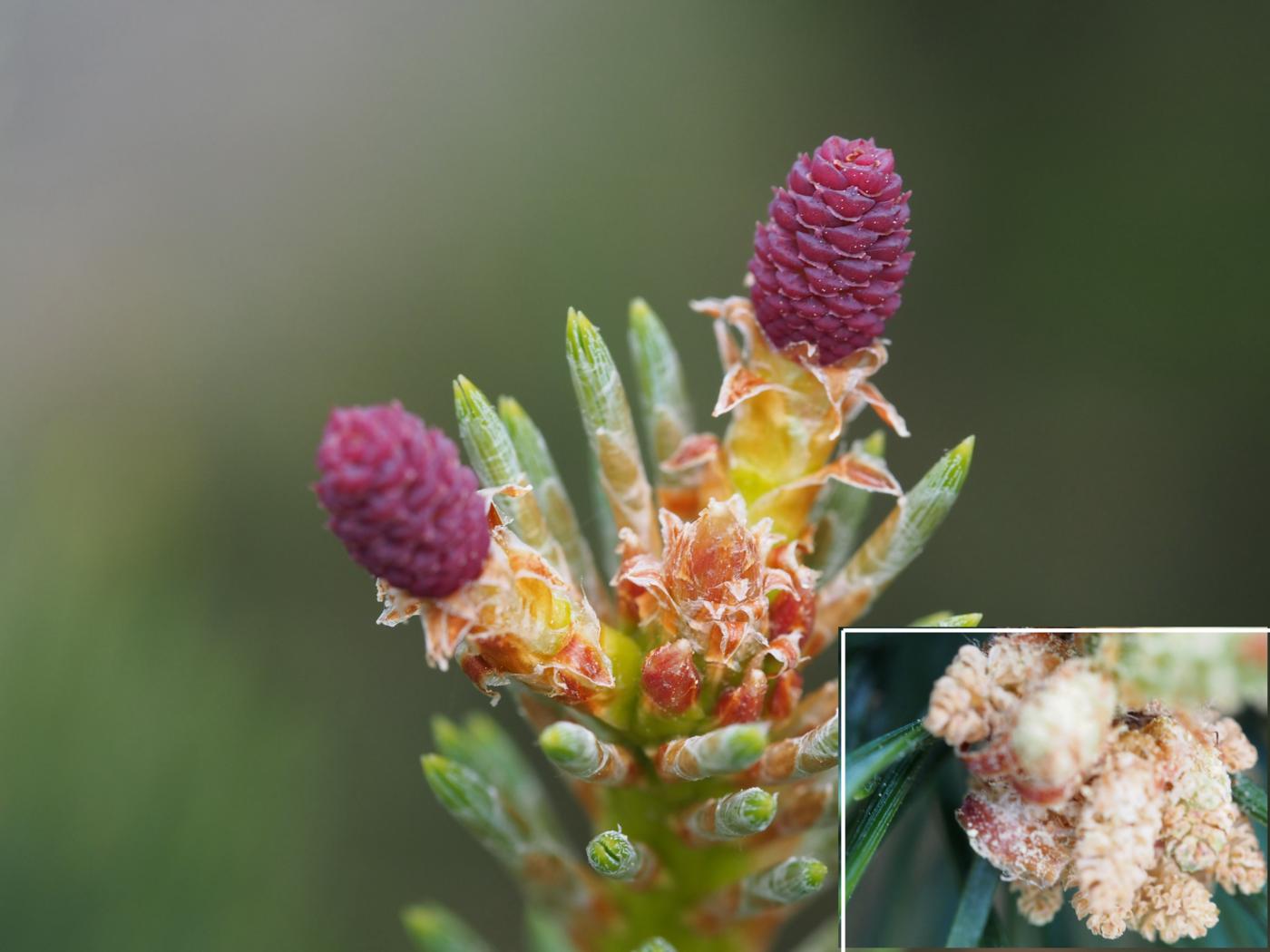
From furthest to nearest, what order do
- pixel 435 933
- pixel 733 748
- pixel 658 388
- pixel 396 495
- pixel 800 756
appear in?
pixel 435 933, pixel 658 388, pixel 800 756, pixel 733 748, pixel 396 495

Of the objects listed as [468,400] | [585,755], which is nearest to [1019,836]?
[585,755]

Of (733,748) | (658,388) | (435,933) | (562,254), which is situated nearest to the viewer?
(733,748)

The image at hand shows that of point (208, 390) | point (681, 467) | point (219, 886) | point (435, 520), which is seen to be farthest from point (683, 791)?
point (208, 390)

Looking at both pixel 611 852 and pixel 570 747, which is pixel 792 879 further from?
pixel 570 747

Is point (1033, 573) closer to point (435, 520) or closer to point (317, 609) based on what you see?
point (317, 609)

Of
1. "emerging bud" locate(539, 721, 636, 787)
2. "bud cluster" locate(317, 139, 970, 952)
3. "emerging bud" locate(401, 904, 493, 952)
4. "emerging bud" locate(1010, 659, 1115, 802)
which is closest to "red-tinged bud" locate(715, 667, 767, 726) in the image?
"bud cluster" locate(317, 139, 970, 952)

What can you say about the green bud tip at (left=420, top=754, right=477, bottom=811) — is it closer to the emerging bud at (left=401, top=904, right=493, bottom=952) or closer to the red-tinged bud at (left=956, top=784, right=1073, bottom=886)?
the emerging bud at (left=401, top=904, right=493, bottom=952)
